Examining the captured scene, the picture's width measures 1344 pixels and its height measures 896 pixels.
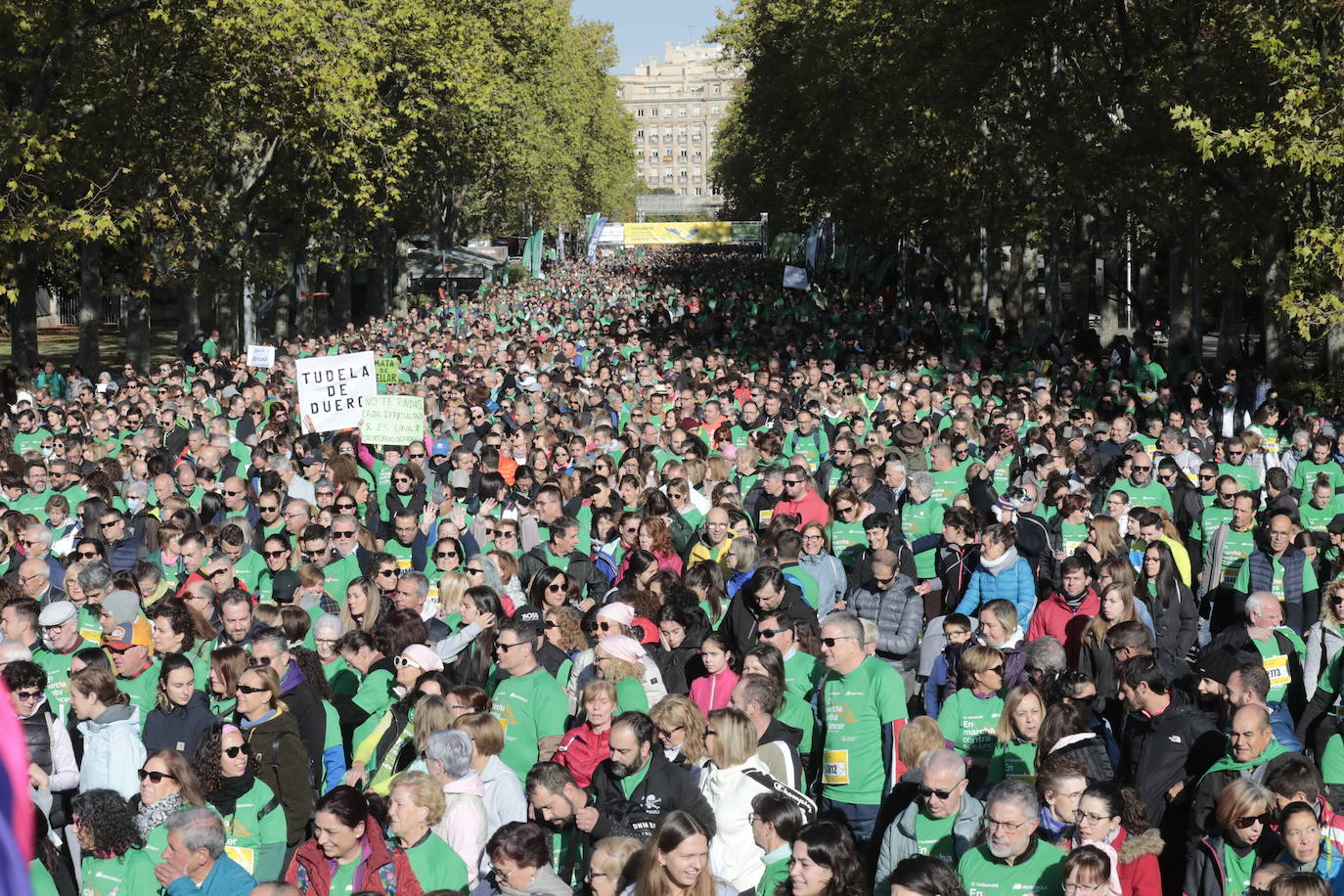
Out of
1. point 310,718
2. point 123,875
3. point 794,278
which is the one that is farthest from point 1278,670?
point 794,278

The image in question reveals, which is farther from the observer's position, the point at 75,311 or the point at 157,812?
the point at 75,311

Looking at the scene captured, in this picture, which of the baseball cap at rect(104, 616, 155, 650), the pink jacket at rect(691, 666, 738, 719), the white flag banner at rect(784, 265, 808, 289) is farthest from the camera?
the white flag banner at rect(784, 265, 808, 289)

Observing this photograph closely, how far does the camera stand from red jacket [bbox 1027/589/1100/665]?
9086mm

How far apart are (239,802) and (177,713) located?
1.11m

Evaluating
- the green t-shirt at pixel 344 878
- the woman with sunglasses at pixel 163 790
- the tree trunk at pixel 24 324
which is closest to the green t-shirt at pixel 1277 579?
the green t-shirt at pixel 344 878

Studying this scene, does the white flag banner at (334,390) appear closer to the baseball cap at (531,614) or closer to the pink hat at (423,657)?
the baseball cap at (531,614)

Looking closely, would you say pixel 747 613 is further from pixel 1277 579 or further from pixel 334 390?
pixel 334 390

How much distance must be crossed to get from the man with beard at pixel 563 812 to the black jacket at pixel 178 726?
1716 mm

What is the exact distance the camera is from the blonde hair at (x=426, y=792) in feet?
19.6

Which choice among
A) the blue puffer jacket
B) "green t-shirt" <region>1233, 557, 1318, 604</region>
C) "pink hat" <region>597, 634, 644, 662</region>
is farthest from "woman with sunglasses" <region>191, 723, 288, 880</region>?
"green t-shirt" <region>1233, 557, 1318, 604</region>

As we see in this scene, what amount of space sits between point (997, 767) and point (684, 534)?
15.3ft

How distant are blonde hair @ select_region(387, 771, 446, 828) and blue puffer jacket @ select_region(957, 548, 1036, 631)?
4432 mm

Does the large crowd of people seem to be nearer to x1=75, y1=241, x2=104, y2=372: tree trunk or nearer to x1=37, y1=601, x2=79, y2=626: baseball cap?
x1=37, y1=601, x2=79, y2=626: baseball cap

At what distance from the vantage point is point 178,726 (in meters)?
7.52
